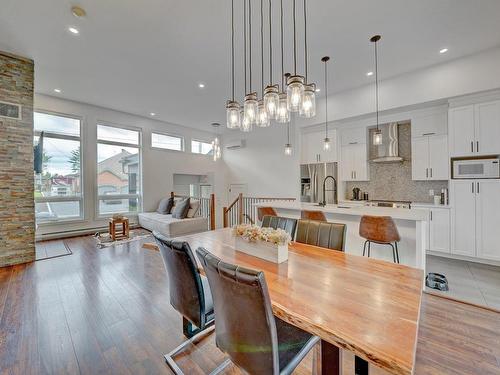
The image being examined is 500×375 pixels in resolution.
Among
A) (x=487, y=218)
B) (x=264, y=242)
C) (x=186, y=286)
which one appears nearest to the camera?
(x=186, y=286)

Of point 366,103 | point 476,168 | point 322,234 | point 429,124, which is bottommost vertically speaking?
point 322,234

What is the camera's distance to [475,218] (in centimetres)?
362

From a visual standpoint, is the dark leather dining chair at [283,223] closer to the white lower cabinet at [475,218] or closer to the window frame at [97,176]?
the white lower cabinet at [475,218]

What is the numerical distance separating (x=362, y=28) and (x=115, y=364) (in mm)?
4442

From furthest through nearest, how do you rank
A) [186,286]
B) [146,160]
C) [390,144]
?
[146,160] < [390,144] < [186,286]

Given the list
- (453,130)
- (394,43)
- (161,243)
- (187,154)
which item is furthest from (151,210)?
(453,130)

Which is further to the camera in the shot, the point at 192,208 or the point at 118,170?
the point at 118,170

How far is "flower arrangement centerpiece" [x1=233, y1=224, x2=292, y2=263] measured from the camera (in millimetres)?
1604

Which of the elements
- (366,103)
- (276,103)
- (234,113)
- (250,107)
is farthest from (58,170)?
(366,103)

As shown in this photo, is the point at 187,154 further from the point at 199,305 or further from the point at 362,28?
the point at 199,305

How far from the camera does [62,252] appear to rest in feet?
13.8

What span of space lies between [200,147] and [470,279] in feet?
25.3

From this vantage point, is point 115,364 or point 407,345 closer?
point 407,345

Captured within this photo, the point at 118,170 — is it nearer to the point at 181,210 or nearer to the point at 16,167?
the point at 181,210
